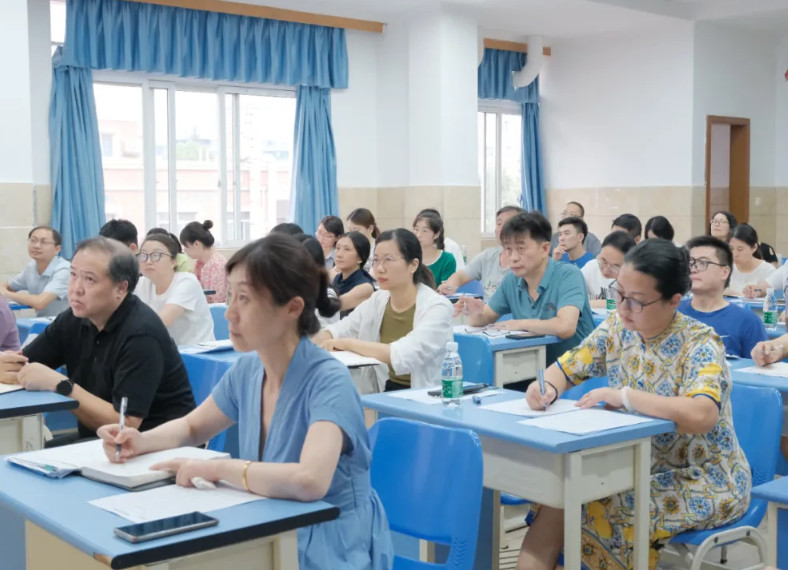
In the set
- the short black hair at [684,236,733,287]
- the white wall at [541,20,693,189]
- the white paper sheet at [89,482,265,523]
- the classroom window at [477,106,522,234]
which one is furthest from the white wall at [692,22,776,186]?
the white paper sheet at [89,482,265,523]

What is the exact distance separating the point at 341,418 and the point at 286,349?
22 centimetres

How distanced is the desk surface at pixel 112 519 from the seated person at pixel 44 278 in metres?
4.56

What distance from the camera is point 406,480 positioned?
7.68 feet

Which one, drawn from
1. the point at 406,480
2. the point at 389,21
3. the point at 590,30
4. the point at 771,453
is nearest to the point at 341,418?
the point at 406,480

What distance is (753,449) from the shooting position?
2869mm

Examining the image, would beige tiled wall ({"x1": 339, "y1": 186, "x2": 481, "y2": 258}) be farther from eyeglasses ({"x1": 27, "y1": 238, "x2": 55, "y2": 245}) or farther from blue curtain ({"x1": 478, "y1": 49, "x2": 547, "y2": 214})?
eyeglasses ({"x1": 27, "y1": 238, "x2": 55, "y2": 245})

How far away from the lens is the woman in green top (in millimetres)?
6980

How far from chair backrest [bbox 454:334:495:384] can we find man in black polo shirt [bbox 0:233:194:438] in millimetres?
1558

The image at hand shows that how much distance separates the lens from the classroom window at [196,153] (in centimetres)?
866

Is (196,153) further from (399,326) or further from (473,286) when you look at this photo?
(399,326)

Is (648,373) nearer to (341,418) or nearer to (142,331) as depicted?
(341,418)

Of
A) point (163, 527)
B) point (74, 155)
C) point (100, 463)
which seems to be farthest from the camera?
point (74, 155)

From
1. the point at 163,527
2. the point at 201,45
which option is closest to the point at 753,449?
the point at 163,527

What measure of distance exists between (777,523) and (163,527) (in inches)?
55.0
